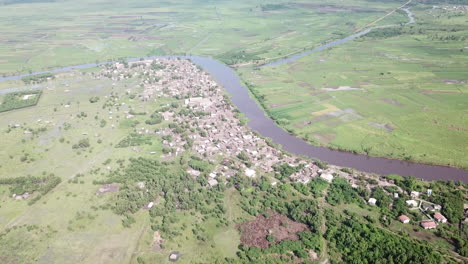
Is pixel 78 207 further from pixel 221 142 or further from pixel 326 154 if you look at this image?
pixel 326 154

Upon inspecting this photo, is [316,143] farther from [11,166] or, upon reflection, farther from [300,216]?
[11,166]

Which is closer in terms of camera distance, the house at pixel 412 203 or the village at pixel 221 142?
the house at pixel 412 203

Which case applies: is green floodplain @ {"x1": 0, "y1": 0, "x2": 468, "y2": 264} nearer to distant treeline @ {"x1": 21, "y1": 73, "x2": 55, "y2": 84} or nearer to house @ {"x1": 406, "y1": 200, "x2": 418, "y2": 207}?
house @ {"x1": 406, "y1": 200, "x2": 418, "y2": 207}

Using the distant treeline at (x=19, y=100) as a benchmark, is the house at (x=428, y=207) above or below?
below

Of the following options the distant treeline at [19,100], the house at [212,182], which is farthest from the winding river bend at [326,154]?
the distant treeline at [19,100]

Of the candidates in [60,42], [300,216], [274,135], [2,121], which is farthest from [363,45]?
[60,42]

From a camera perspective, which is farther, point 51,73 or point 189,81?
point 51,73

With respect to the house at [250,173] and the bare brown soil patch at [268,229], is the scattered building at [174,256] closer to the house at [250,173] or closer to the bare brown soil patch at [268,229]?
the bare brown soil patch at [268,229]
